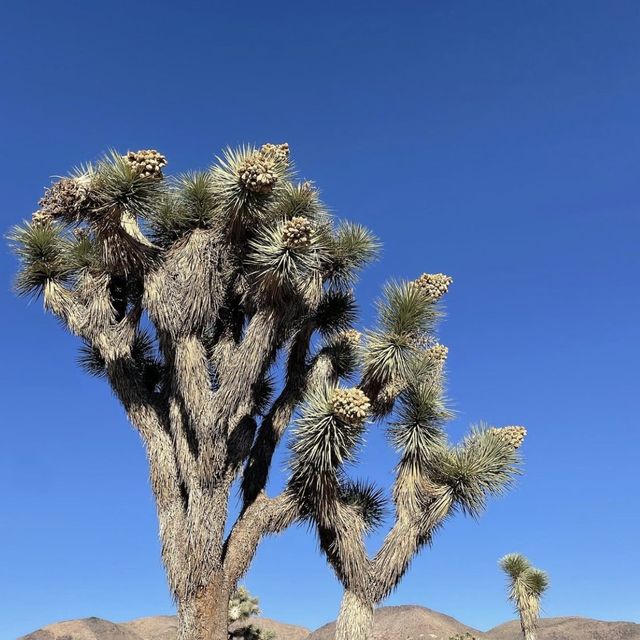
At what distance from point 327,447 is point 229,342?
2427 mm

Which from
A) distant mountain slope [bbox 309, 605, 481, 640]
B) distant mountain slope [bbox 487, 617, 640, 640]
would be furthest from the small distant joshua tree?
distant mountain slope [bbox 487, 617, 640, 640]

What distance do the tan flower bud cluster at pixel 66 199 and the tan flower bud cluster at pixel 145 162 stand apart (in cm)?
71

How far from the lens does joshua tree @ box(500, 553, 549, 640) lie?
18.1 meters

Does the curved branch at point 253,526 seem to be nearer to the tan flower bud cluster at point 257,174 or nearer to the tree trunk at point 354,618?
the tree trunk at point 354,618

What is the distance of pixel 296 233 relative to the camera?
33.4 feet

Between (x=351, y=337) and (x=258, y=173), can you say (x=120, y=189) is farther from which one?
(x=351, y=337)

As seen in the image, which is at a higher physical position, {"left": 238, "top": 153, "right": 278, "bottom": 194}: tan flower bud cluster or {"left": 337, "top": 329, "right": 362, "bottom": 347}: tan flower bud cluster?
{"left": 238, "top": 153, "right": 278, "bottom": 194}: tan flower bud cluster

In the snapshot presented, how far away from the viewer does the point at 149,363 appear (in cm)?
1216

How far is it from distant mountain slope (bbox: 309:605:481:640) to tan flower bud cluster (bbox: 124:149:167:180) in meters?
32.4

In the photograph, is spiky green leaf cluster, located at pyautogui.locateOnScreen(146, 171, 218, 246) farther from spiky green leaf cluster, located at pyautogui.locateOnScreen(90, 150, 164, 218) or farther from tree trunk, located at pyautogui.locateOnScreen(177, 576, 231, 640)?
tree trunk, located at pyautogui.locateOnScreen(177, 576, 231, 640)

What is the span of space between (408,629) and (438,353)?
107 feet

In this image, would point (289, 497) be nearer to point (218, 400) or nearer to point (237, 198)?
point (218, 400)

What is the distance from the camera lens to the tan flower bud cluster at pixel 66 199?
9992 mm

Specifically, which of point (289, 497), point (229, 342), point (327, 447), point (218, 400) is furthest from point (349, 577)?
point (229, 342)
